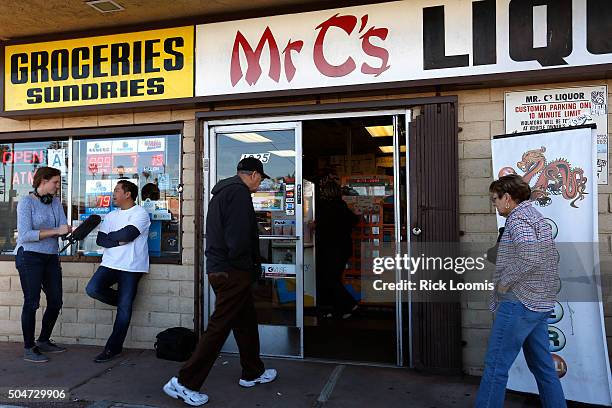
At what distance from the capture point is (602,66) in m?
4.16

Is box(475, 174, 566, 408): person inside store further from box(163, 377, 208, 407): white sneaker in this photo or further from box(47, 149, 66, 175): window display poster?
box(47, 149, 66, 175): window display poster

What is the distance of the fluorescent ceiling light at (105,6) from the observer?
16.1 ft

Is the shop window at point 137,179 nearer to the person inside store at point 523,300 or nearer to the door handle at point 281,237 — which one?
the door handle at point 281,237

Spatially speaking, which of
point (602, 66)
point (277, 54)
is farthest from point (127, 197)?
point (602, 66)

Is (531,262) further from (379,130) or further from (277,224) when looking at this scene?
(379,130)

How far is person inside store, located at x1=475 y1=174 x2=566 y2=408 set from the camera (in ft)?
10.5

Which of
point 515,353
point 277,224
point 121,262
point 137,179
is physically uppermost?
point 137,179

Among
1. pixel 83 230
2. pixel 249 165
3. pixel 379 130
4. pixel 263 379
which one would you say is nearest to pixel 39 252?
pixel 83 230

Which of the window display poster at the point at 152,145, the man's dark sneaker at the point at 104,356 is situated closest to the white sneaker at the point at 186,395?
the man's dark sneaker at the point at 104,356

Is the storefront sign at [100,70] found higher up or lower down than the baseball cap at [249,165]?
higher up

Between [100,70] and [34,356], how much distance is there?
3150 millimetres

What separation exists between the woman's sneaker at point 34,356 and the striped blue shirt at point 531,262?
4.55 metres

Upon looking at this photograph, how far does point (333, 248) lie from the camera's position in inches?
289

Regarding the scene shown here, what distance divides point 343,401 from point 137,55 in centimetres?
415
